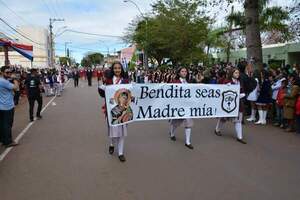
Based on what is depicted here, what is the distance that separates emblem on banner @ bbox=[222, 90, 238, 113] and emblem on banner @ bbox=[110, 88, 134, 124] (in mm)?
2604

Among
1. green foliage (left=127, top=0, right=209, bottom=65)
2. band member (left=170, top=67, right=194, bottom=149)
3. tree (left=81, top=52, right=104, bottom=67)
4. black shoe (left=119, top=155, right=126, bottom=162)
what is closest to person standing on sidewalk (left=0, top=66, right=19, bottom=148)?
black shoe (left=119, top=155, right=126, bottom=162)

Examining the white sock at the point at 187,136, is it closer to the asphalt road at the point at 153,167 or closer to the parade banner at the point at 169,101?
the asphalt road at the point at 153,167

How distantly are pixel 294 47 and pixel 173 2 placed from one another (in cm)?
1285

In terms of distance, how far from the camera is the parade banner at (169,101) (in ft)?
27.7

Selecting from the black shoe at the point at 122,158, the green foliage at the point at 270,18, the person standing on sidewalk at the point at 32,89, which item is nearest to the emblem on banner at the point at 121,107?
the black shoe at the point at 122,158

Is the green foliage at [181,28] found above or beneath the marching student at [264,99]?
above

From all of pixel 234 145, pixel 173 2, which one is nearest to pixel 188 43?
pixel 173 2

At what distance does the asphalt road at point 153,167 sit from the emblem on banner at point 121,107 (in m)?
0.75

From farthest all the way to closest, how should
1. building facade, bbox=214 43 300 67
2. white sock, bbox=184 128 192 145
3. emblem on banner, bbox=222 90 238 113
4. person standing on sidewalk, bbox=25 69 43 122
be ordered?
building facade, bbox=214 43 300 67 → person standing on sidewalk, bbox=25 69 43 122 → emblem on banner, bbox=222 90 238 113 → white sock, bbox=184 128 192 145

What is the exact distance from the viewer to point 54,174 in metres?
7.14

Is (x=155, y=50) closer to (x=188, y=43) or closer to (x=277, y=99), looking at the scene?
(x=188, y=43)

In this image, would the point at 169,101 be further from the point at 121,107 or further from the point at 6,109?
the point at 6,109

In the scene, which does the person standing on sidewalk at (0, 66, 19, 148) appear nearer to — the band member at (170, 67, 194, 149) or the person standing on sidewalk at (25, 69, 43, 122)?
the band member at (170, 67, 194, 149)

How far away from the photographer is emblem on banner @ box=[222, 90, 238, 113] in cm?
1025
